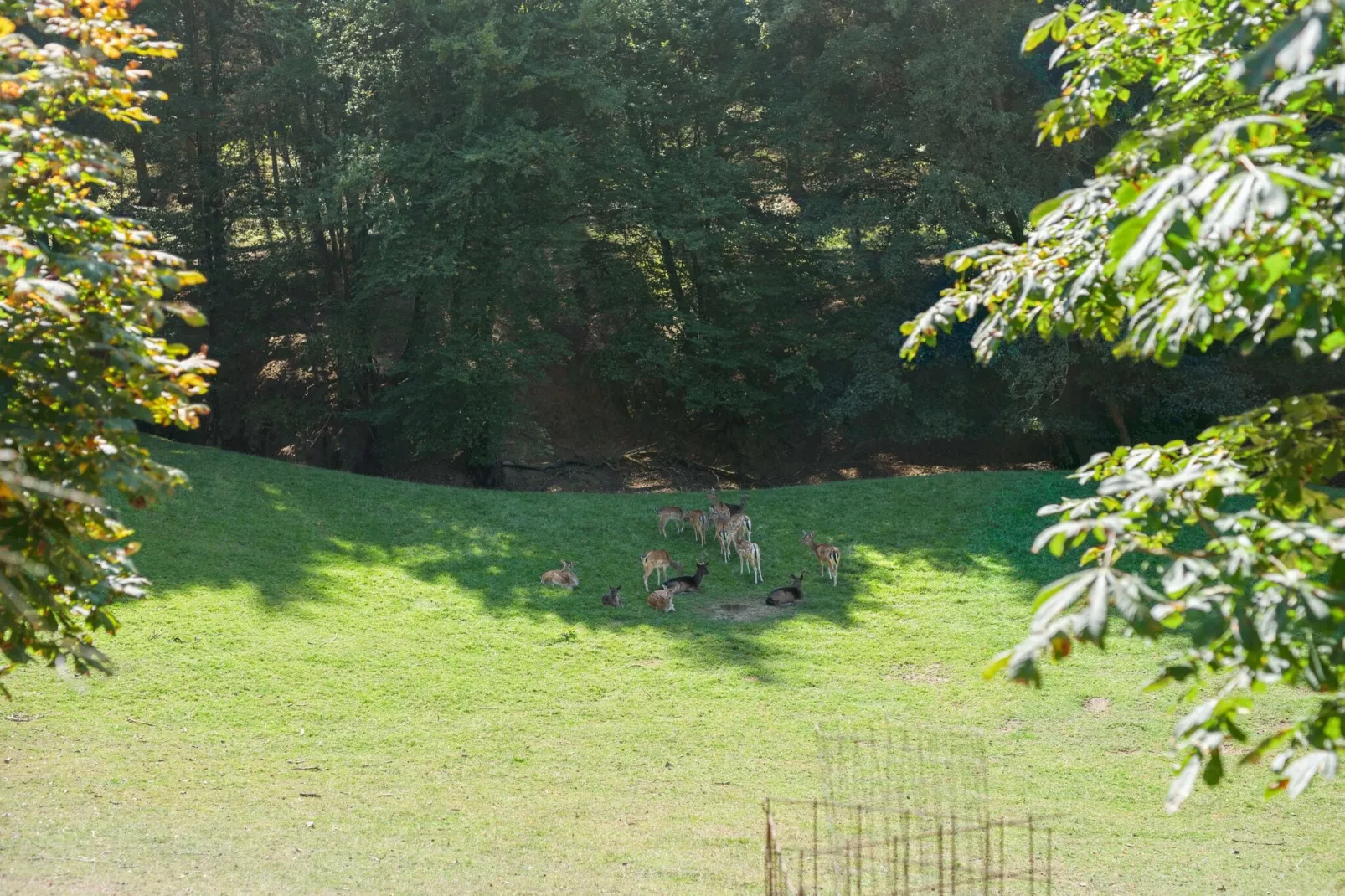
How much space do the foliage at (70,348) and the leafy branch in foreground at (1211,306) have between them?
10.1ft

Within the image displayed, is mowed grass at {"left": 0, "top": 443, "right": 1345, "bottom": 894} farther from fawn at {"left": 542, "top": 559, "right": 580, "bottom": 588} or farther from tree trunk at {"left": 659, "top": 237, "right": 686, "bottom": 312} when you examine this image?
tree trunk at {"left": 659, "top": 237, "right": 686, "bottom": 312}

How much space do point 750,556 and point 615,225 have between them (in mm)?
11247

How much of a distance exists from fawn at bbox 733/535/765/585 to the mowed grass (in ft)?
0.67

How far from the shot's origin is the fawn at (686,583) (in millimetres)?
14211

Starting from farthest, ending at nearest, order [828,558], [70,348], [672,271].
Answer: [672,271] < [828,558] < [70,348]

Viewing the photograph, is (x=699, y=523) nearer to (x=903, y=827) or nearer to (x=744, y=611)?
(x=744, y=611)

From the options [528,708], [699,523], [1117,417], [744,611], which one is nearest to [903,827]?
[528,708]

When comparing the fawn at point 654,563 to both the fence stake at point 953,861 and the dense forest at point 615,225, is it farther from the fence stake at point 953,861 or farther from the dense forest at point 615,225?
the dense forest at point 615,225

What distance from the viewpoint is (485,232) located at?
861 inches

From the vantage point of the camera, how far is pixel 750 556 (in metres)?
14.9

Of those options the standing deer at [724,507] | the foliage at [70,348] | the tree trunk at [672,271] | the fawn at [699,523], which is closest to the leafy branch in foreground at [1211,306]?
the foliage at [70,348]

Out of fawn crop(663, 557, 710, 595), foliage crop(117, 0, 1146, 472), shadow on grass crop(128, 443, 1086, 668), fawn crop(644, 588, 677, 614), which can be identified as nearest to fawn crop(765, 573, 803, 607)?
shadow on grass crop(128, 443, 1086, 668)

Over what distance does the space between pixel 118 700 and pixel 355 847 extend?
3.93m

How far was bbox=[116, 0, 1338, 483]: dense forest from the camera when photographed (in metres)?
21.0
